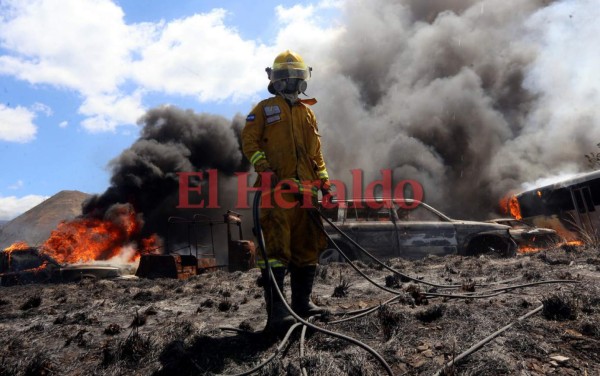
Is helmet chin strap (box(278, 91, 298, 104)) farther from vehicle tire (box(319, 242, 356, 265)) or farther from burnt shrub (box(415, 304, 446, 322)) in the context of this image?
vehicle tire (box(319, 242, 356, 265))

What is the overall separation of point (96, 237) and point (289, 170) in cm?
1475

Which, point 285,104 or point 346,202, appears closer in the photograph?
point 285,104

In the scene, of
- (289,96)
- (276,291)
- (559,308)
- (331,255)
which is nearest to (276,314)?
(276,291)

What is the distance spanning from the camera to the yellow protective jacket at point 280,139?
10.7 ft

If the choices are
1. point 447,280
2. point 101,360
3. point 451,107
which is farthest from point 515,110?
point 101,360

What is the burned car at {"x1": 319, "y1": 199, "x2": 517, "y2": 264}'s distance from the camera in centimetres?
809

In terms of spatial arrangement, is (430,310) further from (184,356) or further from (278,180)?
(184,356)

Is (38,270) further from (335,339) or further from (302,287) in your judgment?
(335,339)

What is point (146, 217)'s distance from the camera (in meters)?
18.3

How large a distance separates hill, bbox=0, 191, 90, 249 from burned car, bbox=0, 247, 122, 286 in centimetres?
2054

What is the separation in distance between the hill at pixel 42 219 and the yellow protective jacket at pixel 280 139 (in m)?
30.0

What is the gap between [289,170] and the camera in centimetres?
326

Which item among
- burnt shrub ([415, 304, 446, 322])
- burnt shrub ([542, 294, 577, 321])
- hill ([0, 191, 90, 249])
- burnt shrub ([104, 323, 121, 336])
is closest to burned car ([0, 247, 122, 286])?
burnt shrub ([104, 323, 121, 336])

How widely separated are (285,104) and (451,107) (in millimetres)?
24610
